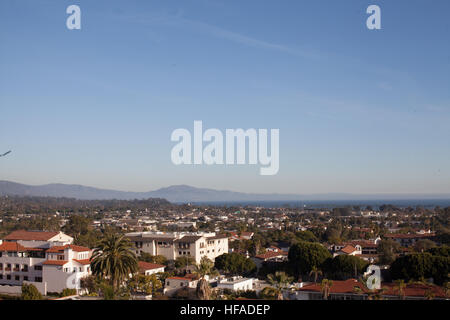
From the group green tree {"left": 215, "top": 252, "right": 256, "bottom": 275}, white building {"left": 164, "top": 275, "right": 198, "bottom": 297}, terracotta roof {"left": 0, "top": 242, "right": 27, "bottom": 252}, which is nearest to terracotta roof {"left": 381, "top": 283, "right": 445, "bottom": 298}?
white building {"left": 164, "top": 275, "right": 198, "bottom": 297}

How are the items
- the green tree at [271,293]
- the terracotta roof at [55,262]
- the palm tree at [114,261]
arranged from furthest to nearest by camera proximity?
1. the terracotta roof at [55,262]
2. the palm tree at [114,261]
3. the green tree at [271,293]

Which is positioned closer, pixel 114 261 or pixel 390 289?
pixel 114 261

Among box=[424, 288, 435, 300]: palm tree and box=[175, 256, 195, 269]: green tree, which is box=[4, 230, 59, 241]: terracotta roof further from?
box=[424, 288, 435, 300]: palm tree

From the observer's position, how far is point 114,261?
1070 inches

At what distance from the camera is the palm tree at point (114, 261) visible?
1071 inches

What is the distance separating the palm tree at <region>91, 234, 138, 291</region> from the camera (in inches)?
1071

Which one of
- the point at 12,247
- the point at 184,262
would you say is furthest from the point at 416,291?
the point at 12,247

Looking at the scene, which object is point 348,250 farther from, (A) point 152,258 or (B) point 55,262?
(B) point 55,262

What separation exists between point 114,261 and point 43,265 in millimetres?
10873

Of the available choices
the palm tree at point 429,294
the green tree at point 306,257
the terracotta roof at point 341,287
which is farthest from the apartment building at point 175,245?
the palm tree at point 429,294

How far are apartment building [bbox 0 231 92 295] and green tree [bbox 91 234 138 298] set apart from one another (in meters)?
7.06

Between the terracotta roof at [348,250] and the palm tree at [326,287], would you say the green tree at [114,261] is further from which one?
the terracotta roof at [348,250]

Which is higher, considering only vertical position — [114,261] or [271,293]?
[114,261]
